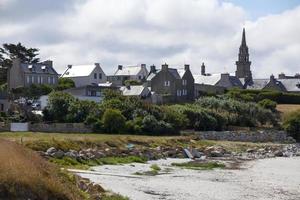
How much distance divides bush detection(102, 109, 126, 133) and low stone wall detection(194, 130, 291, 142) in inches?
380

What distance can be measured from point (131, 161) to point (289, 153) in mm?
25182

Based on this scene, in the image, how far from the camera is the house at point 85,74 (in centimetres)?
11175

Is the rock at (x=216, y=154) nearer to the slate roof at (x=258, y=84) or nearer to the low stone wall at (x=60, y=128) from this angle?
the low stone wall at (x=60, y=128)

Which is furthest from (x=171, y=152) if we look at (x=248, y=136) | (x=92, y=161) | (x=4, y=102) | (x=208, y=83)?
(x=208, y=83)

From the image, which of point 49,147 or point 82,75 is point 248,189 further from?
point 82,75

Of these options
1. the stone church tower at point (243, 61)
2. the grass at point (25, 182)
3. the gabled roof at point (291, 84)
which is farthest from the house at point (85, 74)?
the grass at point (25, 182)

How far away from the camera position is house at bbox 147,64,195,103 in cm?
10294

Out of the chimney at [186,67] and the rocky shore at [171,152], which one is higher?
the chimney at [186,67]

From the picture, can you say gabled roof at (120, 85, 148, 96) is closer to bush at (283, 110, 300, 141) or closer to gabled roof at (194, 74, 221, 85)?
bush at (283, 110, 300, 141)

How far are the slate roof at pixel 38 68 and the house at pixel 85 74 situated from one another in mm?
8145

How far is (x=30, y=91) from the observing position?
3410 inches

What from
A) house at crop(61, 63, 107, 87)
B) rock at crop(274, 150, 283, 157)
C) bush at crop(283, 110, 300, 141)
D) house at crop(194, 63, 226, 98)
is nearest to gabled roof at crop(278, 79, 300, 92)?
house at crop(194, 63, 226, 98)

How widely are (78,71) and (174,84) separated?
20574 millimetres

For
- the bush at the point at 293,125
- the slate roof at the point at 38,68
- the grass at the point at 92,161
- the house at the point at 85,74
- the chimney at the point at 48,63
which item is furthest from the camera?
the house at the point at 85,74
